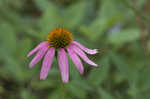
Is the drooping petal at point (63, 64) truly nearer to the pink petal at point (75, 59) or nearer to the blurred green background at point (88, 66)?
the pink petal at point (75, 59)

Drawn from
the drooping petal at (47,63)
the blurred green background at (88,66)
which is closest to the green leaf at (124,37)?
the blurred green background at (88,66)

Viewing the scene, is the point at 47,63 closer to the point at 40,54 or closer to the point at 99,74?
the point at 40,54

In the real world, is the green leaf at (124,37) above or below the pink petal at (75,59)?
above

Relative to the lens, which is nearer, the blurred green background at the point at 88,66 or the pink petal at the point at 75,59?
the pink petal at the point at 75,59

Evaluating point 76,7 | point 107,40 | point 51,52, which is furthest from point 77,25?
point 51,52

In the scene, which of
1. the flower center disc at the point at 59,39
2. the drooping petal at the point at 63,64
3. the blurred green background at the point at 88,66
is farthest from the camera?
the blurred green background at the point at 88,66

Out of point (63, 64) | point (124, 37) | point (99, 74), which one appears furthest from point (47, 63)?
point (124, 37)

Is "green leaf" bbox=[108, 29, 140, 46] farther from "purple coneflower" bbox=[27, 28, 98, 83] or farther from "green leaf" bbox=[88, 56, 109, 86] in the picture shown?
"purple coneflower" bbox=[27, 28, 98, 83]

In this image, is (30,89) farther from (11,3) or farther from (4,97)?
(11,3)

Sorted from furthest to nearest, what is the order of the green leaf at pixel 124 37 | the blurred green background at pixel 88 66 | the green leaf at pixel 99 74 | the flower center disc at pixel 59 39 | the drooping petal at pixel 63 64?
the green leaf at pixel 124 37
the blurred green background at pixel 88 66
the green leaf at pixel 99 74
the flower center disc at pixel 59 39
the drooping petal at pixel 63 64

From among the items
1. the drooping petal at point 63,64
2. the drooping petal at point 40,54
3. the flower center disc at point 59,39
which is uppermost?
the flower center disc at point 59,39
